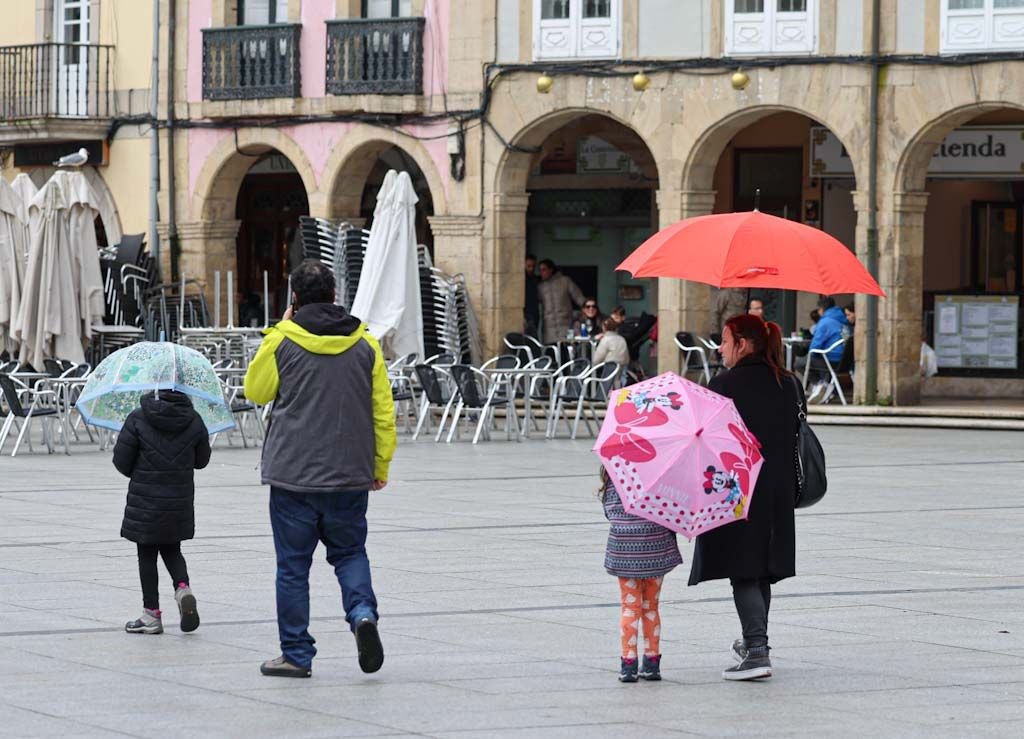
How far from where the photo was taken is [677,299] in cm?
2755

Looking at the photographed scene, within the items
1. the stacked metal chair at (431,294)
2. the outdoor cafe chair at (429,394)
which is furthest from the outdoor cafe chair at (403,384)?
the stacked metal chair at (431,294)

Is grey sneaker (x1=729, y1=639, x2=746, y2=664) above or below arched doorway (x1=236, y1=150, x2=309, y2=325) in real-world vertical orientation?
below

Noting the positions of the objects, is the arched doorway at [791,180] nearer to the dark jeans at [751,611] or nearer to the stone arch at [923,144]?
→ the stone arch at [923,144]

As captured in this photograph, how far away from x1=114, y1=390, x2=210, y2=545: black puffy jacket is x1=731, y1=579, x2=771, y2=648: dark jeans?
2705 mm

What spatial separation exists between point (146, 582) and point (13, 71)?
23.7m

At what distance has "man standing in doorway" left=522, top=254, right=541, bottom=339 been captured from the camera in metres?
30.1

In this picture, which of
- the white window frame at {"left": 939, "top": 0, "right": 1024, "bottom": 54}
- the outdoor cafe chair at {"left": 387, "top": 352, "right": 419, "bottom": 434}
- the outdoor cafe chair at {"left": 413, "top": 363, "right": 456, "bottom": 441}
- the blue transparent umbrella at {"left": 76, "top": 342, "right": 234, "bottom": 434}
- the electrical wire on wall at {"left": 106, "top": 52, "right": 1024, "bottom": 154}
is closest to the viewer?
the blue transparent umbrella at {"left": 76, "top": 342, "right": 234, "bottom": 434}

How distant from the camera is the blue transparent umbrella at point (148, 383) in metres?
10.3

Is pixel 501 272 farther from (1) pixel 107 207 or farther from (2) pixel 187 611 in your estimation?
(2) pixel 187 611

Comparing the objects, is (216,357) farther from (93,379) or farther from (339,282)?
(93,379)

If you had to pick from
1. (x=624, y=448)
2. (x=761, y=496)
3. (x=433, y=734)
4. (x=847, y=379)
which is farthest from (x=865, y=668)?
(x=847, y=379)

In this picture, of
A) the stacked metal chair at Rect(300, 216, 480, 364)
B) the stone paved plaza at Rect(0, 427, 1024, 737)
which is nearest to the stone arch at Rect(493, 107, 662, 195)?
the stacked metal chair at Rect(300, 216, 480, 364)

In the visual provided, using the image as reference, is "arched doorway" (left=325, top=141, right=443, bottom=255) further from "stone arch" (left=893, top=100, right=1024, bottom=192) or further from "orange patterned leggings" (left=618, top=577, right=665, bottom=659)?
"orange patterned leggings" (left=618, top=577, right=665, bottom=659)

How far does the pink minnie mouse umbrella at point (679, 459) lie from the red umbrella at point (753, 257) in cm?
80
